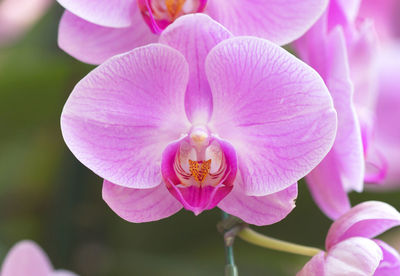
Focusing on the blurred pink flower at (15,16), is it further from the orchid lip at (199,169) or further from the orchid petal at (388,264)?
the orchid petal at (388,264)

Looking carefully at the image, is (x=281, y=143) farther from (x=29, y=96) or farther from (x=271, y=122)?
(x=29, y=96)

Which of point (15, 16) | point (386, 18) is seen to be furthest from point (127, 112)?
point (386, 18)

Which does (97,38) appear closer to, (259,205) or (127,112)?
(127,112)

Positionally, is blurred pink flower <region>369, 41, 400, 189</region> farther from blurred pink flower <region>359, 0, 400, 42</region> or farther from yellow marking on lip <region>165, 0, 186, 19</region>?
yellow marking on lip <region>165, 0, 186, 19</region>

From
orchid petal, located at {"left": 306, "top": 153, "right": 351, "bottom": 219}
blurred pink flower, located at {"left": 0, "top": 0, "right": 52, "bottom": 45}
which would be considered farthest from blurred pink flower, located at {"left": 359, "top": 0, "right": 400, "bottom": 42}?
orchid petal, located at {"left": 306, "top": 153, "right": 351, "bottom": 219}

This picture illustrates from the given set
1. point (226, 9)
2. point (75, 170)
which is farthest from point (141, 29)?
point (75, 170)

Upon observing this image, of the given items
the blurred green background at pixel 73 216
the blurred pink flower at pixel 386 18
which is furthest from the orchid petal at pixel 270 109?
the blurred pink flower at pixel 386 18
